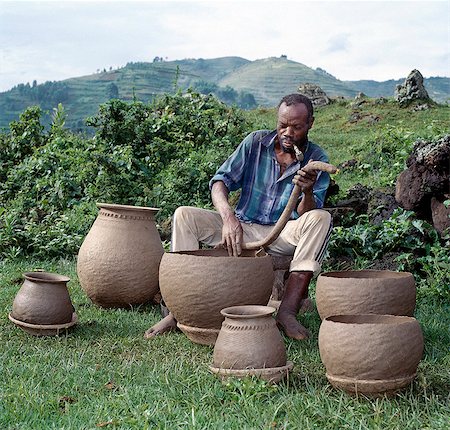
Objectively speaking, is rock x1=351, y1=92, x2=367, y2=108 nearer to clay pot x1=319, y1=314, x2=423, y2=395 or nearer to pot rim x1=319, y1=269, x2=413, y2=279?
pot rim x1=319, y1=269, x2=413, y2=279

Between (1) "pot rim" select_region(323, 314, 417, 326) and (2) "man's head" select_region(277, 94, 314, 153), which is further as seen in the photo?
(2) "man's head" select_region(277, 94, 314, 153)

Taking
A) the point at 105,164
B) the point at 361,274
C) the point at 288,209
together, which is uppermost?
the point at 288,209

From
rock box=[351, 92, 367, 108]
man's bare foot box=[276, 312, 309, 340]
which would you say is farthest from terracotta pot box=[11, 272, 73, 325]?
rock box=[351, 92, 367, 108]

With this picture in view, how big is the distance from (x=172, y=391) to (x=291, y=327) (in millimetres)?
1199

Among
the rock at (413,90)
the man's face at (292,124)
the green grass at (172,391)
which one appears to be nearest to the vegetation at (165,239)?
the green grass at (172,391)

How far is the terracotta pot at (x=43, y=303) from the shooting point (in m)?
4.29

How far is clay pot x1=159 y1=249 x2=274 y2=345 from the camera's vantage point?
12.6 ft

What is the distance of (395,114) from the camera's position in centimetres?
1363

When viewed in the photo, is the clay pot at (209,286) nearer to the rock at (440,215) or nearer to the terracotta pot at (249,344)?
the terracotta pot at (249,344)

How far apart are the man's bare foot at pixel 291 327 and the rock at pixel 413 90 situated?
10.8 meters

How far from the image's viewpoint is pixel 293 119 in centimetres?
446

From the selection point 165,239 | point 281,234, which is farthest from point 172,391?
point 165,239

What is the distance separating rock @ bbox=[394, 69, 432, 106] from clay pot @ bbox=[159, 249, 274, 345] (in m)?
11.0

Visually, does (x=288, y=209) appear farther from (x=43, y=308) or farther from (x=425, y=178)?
(x=425, y=178)
